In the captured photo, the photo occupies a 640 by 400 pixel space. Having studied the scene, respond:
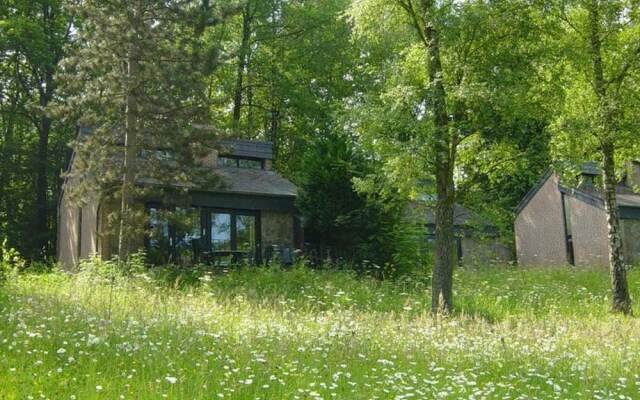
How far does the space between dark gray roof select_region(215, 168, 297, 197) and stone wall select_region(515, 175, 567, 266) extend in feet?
45.2

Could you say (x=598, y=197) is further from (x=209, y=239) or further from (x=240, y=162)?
(x=209, y=239)

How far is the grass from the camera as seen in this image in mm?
6746

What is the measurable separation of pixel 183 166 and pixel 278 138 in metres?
21.4

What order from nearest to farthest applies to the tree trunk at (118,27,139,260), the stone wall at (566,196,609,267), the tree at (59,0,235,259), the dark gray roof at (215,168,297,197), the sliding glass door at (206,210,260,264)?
1. the tree trunk at (118,27,139,260)
2. the tree at (59,0,235,259)
3. the sliding glass door at (206,210,260,264)
4. the dark gray roof at (215,168,297,197)
5. the stone wall at (566,196,609,267)

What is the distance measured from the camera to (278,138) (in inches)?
1597

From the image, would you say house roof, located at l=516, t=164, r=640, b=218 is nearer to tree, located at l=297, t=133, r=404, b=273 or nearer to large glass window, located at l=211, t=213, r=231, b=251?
tree, located at l=297, t=133, r=404, b=273

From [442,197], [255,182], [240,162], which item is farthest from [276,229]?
[442,197]

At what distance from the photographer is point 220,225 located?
2384 cm

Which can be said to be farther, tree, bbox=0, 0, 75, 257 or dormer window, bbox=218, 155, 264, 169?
tree, bbox=0, 0, 75, 257

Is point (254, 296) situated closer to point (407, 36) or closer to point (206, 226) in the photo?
point (407, 36)

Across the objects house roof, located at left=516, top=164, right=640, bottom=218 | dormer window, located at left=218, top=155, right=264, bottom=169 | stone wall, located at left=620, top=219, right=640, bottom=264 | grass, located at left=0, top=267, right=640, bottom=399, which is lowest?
grass, located at left=0, top=267, right=640, bottom=399

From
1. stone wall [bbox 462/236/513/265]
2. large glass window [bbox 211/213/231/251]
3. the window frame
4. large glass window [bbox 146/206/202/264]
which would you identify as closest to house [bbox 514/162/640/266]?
stone wall [bbox 462/236/513/265]

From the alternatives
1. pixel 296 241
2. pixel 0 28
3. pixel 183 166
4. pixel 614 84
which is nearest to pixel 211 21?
pixel 183 166

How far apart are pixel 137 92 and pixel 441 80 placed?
9.32m
